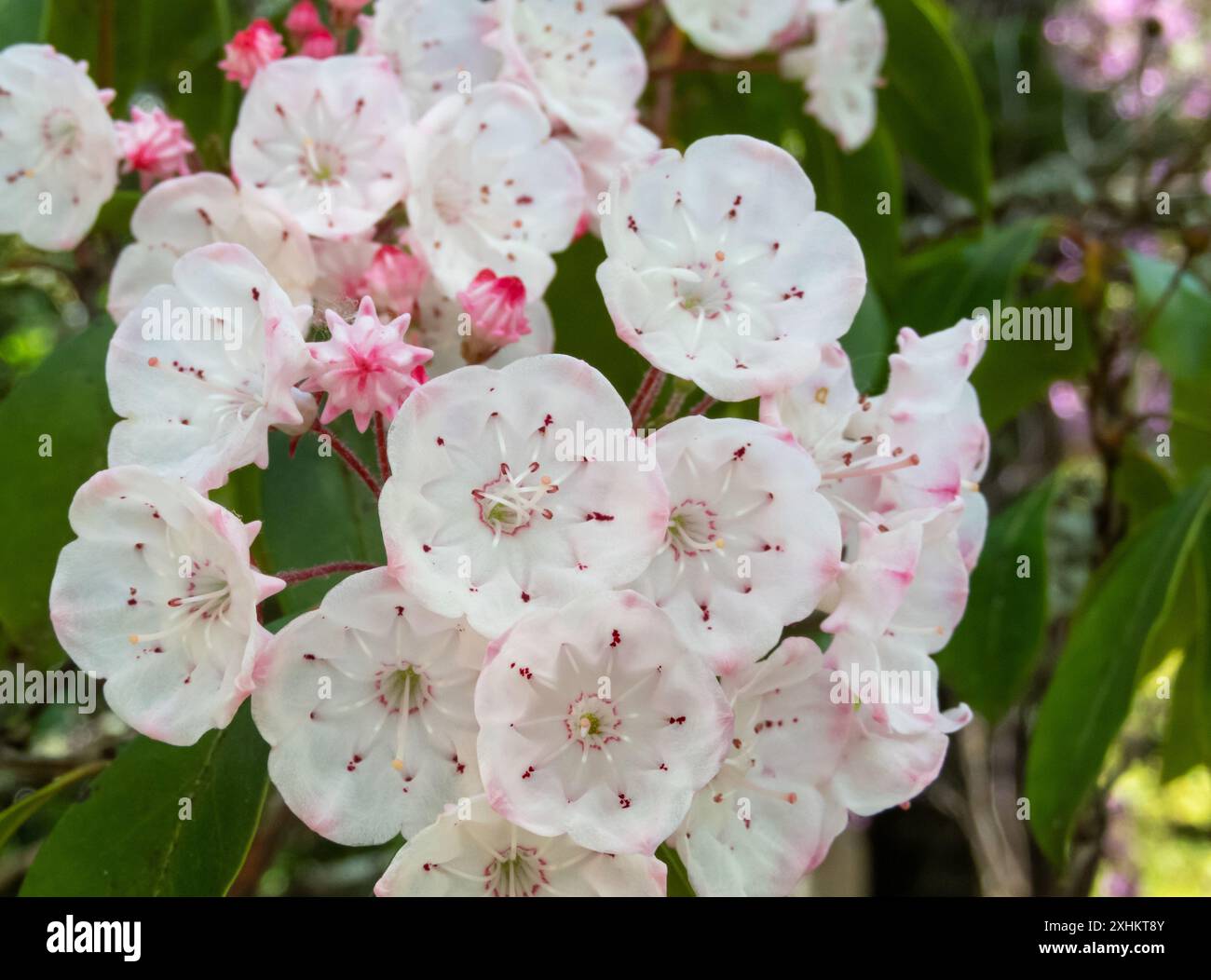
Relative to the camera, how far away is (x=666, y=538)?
0.90m

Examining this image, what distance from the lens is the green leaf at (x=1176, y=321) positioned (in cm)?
151

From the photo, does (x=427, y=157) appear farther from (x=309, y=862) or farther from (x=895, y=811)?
(x=895, y=811)

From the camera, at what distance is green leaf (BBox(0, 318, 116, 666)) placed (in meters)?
1.11

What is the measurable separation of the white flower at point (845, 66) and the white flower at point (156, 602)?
1002mm

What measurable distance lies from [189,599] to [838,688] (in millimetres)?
484

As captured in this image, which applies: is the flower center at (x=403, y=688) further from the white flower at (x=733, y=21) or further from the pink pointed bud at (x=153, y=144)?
the white flower at (x=733, y=21)

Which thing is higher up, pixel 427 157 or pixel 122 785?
pixel 427 157

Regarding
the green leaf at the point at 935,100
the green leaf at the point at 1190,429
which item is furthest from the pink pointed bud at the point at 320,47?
the green leaf at the point at 1190,429

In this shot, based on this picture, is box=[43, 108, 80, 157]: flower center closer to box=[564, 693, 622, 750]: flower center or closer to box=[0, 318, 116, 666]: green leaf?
box=[0, 318, 116, 666]: green leaf

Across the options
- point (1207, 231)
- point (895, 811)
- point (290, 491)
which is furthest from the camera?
point (895, 811)

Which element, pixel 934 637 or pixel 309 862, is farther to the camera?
pixel 309 862

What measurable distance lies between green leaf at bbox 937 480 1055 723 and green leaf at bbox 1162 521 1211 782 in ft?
0.56

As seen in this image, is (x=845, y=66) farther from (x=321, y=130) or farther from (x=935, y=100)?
(x=321, y=130)
